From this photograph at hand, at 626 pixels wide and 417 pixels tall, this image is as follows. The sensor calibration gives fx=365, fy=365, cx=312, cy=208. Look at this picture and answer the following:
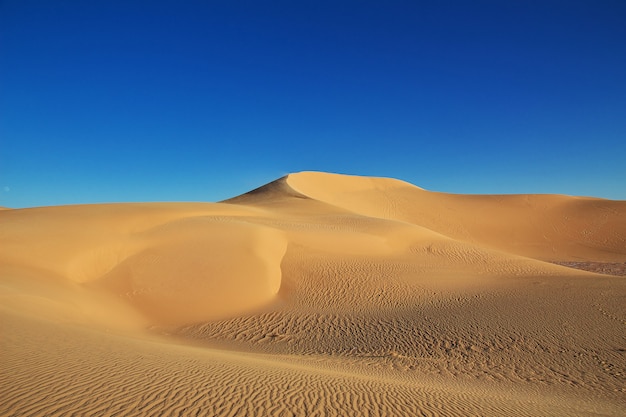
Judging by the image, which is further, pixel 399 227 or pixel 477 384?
pixel 399 227

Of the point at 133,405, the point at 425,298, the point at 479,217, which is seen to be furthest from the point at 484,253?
the point at 479,217

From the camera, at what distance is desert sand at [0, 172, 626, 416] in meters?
5.72

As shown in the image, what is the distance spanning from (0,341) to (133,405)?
3.72m

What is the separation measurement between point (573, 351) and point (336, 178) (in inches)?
2086

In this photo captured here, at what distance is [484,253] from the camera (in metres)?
21.8

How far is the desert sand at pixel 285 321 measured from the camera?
5719 millimetres

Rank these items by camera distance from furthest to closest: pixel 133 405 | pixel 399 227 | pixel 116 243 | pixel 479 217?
pixel 479 217 → pixel 399 227 → pixel 116 243 → pixel 133 405

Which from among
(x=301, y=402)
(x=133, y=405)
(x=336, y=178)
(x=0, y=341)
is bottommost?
(x=301, y=402)

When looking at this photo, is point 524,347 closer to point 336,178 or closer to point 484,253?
point 484,253

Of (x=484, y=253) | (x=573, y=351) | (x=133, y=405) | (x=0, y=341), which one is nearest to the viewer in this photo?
(x=133, y=405)

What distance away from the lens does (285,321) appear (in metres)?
13.6

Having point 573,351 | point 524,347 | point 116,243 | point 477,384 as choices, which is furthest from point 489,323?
point 116,243

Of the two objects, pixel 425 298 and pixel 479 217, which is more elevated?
pixel 479 217

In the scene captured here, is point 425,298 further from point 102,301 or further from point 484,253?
point 102,301
